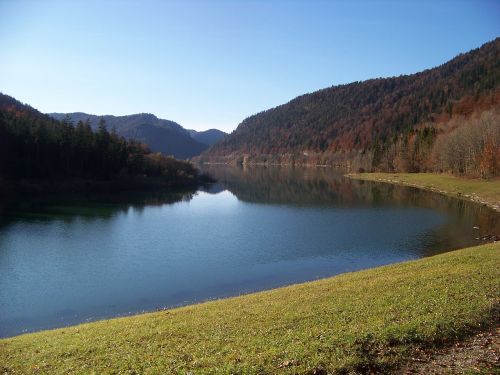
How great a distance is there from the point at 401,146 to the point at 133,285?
5379 inches

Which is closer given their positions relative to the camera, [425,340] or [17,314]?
[425,340]

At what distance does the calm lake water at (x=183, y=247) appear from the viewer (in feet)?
95.7

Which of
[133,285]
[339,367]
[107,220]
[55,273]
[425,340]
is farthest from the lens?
[107,220]

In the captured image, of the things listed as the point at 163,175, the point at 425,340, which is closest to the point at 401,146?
the point at 163,175

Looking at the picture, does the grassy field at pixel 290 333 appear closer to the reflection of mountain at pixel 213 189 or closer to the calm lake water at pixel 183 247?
the calm lake water at pixel 183 247

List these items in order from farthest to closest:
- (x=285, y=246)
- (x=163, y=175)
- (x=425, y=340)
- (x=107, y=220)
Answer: (x=163, y=175) < (x=107, y=220) < (x=285, y=246) < (x=425, y=340)

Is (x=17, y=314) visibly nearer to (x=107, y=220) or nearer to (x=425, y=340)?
(x=425, y=340)

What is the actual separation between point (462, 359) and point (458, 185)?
308 feet

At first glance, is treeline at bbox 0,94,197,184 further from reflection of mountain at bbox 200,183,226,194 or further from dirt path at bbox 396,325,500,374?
dirt path at bbox 396,325,500,374

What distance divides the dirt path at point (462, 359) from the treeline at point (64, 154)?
9390 cm

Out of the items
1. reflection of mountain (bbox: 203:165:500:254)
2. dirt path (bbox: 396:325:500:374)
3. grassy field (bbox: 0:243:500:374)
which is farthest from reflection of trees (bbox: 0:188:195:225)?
dirt path (bbox: 396:325:500:374)

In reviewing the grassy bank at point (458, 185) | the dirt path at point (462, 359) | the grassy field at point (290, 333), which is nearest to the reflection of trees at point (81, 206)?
the grassy field at point (290, 333)

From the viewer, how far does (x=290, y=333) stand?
1428 centimetres

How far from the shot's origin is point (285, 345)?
514 inches
